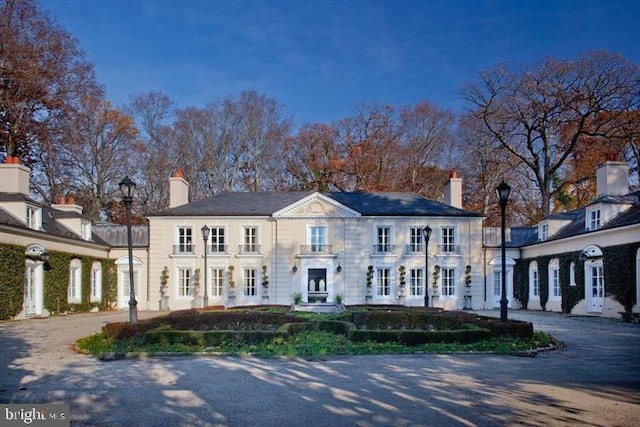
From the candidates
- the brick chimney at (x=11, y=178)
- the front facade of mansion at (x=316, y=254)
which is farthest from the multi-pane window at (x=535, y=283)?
the brick chimney at (x=11, y=178)

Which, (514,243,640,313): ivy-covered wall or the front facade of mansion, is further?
the front facade of mansion

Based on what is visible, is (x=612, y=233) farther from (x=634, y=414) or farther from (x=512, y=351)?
(x=634, y=414)

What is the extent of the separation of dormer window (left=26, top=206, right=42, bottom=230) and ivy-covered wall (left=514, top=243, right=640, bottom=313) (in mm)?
26703

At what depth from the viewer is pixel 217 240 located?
109 feet

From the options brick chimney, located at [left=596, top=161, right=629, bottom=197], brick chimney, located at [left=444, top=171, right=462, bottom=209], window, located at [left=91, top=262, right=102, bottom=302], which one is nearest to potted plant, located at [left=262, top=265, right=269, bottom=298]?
window, located at [left=91, top=262, right=102, bottom=302]

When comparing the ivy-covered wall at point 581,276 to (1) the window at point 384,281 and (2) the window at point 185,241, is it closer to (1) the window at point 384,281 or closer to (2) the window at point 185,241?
(1) the window at point 384,281

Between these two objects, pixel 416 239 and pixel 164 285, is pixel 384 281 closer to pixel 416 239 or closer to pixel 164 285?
pixel 416 239

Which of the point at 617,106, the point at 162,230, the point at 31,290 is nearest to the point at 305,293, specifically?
the point at 162,230

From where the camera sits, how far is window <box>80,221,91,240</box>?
106 ft

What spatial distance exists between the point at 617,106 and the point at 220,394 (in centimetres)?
3549

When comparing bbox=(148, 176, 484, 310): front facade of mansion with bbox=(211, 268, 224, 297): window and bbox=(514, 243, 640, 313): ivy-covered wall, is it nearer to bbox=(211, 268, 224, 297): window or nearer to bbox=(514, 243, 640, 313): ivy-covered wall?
bbox=(211, 268, 224, 297): window

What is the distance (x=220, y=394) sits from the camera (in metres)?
8.68

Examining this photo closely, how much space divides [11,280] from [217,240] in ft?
39.4

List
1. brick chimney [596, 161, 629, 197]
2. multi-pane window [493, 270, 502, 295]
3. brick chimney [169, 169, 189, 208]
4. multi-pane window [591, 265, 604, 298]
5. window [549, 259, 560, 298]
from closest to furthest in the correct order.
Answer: multi-pane window [591, 265, 604, 298] < brick chimney [596, 161, 629, 197] < window [549, 259, 560, 298] < multi-pane window [493, 270, 502, 295] < brick chimney [169, 169, 189, 208]
